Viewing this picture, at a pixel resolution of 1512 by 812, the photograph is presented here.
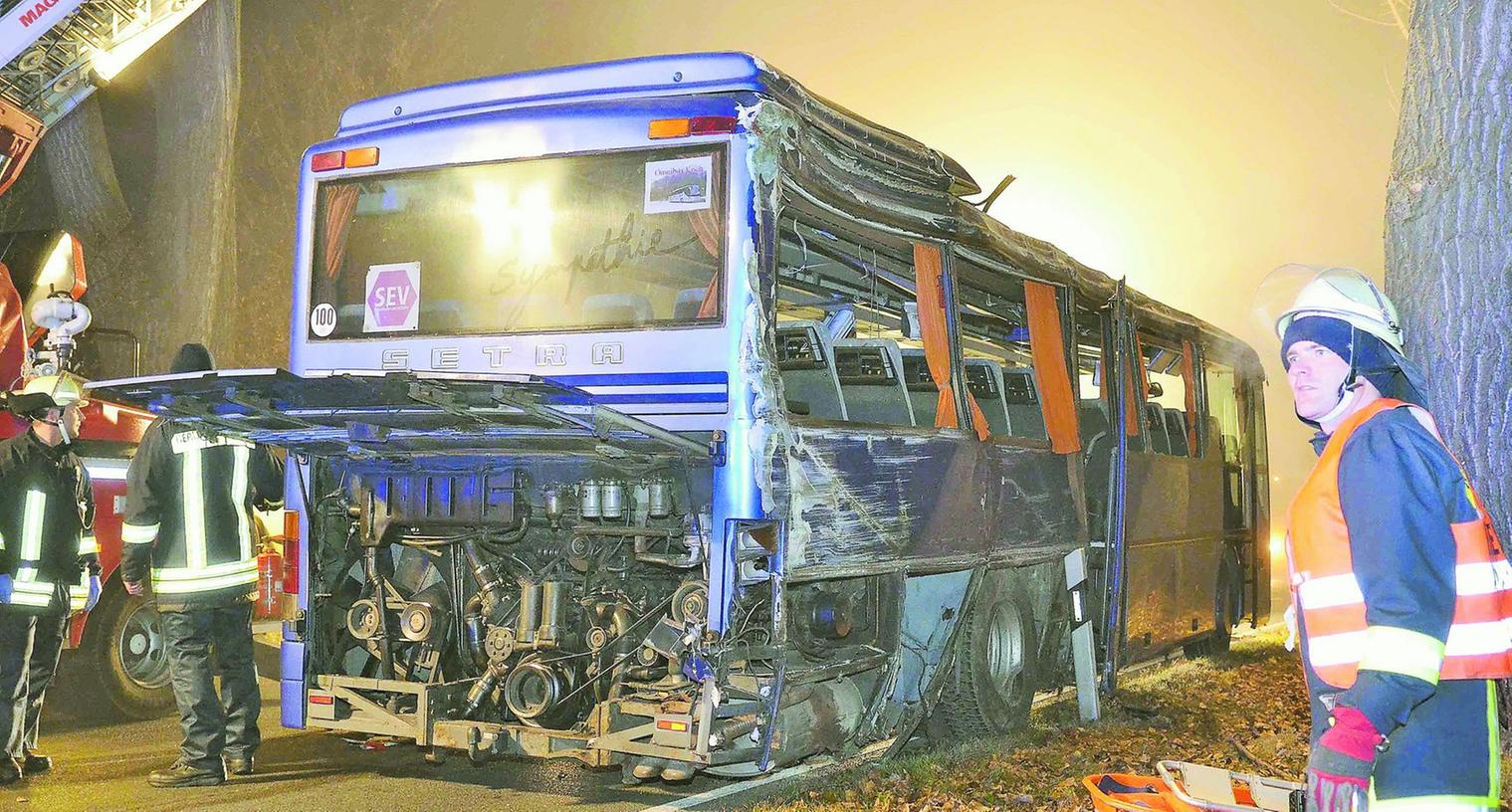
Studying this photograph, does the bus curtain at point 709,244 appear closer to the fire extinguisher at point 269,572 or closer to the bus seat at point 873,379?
the bus seat at point 873,379

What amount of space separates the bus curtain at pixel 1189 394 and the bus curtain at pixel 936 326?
17.4 feet

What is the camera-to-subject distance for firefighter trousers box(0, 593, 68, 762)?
675cm

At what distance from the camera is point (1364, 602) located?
312 centimetres

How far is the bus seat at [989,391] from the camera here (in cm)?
812

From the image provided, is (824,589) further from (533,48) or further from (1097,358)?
(533,48)

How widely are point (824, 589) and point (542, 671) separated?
4.28 feet

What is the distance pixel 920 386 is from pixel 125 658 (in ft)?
17.4

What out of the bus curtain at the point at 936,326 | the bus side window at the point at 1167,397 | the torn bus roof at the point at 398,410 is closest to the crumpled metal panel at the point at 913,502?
the bus curtain at the point at 936,326

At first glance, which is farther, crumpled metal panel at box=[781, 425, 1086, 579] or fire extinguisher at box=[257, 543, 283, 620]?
fire extinguisher at box=[257, 543, 283, 620]

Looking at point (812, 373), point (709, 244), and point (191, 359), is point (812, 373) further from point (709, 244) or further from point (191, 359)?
point (191, 359)

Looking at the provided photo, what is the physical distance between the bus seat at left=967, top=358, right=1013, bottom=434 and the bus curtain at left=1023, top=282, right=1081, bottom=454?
273 mm

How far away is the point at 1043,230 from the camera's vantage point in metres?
35.8

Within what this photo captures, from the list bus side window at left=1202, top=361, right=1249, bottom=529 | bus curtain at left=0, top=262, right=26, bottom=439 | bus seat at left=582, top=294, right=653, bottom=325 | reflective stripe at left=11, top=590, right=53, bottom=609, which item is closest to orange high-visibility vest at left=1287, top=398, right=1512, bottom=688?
bus seat at left=582, top=294, right=653, bottom=325

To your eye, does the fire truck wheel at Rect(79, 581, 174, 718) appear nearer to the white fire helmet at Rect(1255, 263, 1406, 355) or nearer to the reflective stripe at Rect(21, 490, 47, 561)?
the reflective stripe at Rect(21, 490, 47, 561)
